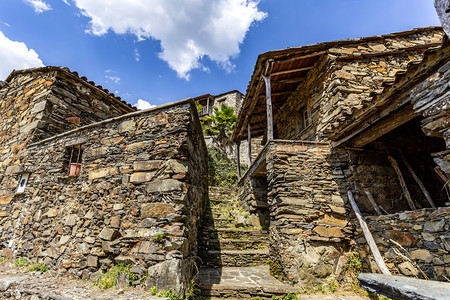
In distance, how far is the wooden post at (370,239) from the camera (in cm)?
376

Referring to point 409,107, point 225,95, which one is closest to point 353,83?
point 409,107

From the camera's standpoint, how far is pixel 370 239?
4.08 meters

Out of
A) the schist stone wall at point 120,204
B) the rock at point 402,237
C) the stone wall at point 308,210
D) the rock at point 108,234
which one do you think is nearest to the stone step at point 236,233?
the stone wall at point 308,210

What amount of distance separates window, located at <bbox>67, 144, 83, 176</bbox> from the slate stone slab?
218 inches

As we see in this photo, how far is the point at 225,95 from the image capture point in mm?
22891

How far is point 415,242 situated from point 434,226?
403mm

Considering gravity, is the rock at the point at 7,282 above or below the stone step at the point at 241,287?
above

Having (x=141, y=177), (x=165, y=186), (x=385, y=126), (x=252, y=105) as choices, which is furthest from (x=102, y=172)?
(x=252, y=105)

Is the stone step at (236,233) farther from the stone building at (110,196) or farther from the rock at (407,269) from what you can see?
the rock at (407,269)

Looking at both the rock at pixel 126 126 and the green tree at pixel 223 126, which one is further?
the green tree at pixel 223 126

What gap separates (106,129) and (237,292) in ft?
13.3

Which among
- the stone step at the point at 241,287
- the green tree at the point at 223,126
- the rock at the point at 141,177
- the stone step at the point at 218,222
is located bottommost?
the stone step at the point at 241,287

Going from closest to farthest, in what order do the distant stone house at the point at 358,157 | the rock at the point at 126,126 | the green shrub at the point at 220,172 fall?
the distant stone house at the point at 358,157 → the rock at the point at 126,126 → the green shrub at the point at 220,172

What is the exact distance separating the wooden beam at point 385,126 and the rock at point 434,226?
5.28 ft
